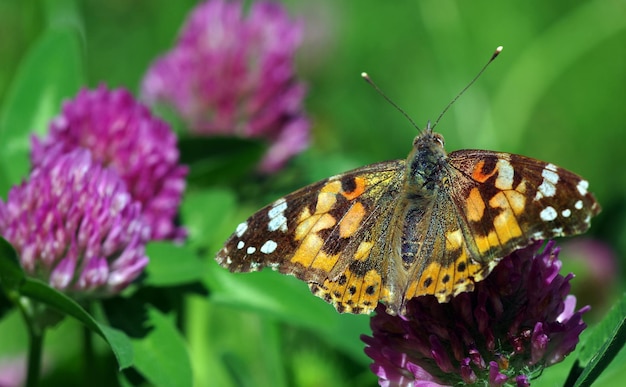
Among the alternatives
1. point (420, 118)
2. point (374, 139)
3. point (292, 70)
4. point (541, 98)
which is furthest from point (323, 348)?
point (541, 98)

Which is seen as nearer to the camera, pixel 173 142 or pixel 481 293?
pixel 481 293

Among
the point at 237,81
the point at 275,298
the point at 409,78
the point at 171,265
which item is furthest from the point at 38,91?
the point at 409,78

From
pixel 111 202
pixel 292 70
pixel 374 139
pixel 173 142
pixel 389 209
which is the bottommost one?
pixel 389 209

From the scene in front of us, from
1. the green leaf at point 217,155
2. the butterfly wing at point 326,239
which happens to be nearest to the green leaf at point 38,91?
the green leaf at point 217,155

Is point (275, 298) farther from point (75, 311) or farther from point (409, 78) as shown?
point (409, 78)

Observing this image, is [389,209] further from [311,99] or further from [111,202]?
[311,99]
